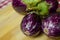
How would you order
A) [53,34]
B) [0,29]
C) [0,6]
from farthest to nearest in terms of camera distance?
[0,6], [0,29], [53,34]

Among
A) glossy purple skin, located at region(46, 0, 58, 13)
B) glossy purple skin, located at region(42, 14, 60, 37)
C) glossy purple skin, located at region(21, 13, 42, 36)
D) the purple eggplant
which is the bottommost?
glossy purple skin, located at region(42, 14, 60, 37)

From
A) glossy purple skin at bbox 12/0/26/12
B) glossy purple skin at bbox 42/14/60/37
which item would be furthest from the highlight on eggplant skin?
glossy purple skin at bbox 42/14/60/37

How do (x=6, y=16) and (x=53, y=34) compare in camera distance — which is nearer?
(x=53, y=34)

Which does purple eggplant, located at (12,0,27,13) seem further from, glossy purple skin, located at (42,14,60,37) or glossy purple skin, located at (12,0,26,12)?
glossy purple skin, located at (42,14,60,37)

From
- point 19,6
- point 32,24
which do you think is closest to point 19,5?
point 19,6

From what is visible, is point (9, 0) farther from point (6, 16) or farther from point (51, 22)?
point (51, 22)

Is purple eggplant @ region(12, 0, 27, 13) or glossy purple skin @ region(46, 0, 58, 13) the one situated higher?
purple eggplant @ region(12, 0, 27, 13)

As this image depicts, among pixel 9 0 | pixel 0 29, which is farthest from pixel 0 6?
pixel 0 29
